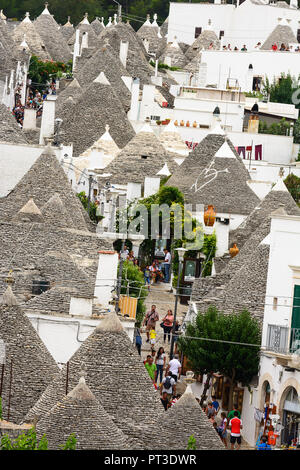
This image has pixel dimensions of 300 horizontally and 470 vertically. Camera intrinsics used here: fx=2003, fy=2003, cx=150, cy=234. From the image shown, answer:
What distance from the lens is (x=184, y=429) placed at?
39.1 metres

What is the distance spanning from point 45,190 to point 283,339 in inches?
832

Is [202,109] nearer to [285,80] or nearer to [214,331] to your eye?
[285,80]

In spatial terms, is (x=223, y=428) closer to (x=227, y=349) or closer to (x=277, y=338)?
(x=277, y=338)

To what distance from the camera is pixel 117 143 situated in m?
94.2

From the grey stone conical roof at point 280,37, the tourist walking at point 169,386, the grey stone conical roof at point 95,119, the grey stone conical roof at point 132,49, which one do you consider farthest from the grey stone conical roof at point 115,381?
the grey stone conical roof at point 280,37

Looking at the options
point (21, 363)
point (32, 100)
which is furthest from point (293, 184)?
point (21, 363)

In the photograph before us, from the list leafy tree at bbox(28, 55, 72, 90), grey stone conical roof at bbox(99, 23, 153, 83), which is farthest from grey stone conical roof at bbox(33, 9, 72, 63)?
leafy tree at bbox(28, 55, 72, 90)

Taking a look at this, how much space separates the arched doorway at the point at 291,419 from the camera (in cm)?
4656

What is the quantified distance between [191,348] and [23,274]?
8540mm

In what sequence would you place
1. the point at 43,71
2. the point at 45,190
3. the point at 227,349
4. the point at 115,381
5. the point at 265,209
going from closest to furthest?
1. the point at 115,381
2. the point at 227,349
3. the point at 265,209
4. the point at 45,190
5. the point at 43,71

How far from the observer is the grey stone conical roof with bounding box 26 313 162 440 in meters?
40.8

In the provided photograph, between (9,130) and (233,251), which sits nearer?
(233,251)

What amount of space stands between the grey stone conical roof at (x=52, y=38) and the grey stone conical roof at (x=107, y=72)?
53.4 ft
